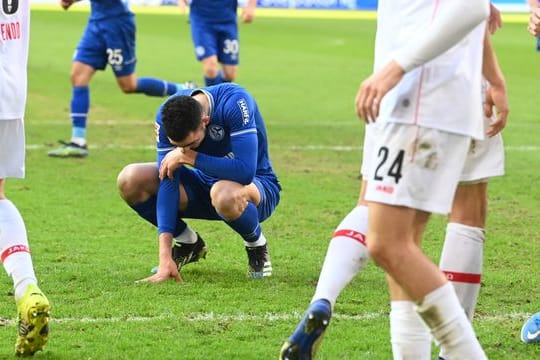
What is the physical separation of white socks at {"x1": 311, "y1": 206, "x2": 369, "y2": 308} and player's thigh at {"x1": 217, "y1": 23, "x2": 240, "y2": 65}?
9.37m

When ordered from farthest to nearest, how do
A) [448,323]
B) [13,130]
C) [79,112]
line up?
[79,112] → [13,130] → [448,323]

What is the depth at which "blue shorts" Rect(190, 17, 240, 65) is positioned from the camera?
1369 cm

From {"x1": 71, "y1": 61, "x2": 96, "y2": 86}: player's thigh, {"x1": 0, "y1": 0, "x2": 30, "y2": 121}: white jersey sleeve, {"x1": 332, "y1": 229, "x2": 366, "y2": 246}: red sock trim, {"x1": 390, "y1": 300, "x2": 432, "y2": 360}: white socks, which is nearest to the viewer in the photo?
{"x1": 390, "y1": 300, "x2": 432, "y2": 360}: white socks

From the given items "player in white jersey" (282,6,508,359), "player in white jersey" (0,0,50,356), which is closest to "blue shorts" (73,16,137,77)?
"player in white jersey" (0,0,50,356)

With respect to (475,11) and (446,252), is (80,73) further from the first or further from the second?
(475,11)

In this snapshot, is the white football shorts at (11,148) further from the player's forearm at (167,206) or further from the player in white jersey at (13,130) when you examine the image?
the player's forearm at (167,206)

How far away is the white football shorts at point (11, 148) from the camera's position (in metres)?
5.21

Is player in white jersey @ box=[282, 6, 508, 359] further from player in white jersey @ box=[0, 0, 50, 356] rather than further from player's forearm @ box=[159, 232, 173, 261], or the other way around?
player's forearm @ box=[159, 232, 173, 261]

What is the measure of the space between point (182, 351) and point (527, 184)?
5.57 metres

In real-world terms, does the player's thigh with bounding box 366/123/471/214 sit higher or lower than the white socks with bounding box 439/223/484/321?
higher

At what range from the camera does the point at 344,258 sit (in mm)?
4523

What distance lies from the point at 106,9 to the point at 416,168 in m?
8.06

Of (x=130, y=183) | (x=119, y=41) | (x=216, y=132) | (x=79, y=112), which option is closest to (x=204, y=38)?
(x=119, y=41)

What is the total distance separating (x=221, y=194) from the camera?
6.27 meters
